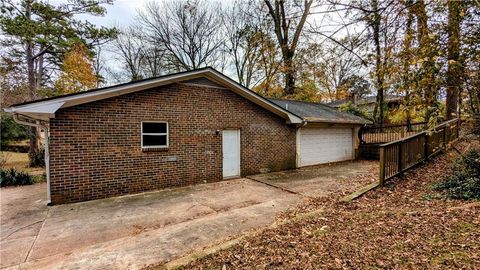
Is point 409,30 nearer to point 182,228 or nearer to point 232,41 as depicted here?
point 182,228

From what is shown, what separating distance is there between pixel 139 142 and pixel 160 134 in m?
0.70

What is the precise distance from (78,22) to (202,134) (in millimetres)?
12586

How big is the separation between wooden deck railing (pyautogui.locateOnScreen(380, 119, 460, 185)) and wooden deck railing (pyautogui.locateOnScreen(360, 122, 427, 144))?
11.0 feet

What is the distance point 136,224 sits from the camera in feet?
16.1

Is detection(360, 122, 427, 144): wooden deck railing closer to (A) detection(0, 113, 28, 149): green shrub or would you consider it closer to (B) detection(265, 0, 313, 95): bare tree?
(B) detection(265, 0, 313, 95): bare tree

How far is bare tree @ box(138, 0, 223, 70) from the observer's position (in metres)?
22.3

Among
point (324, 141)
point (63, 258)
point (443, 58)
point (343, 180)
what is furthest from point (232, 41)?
point (63, 258)

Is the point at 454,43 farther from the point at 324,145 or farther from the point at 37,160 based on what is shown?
the point at 37,160

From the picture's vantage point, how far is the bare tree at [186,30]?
22.3m

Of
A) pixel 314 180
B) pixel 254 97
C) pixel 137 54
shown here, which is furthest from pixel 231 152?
pixel 137 54

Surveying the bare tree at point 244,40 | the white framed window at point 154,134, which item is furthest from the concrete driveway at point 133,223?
the bare tree at point 244,40

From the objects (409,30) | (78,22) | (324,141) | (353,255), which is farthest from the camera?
(78,22)

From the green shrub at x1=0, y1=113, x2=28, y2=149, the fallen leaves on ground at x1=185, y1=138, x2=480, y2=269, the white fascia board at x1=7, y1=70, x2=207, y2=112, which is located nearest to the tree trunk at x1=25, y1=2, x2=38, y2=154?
the green shrub at x1=0, y1=113, x2=28, y2=149

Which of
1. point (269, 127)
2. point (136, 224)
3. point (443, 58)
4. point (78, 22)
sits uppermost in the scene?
point (78, 22)
